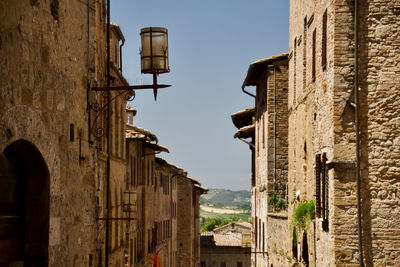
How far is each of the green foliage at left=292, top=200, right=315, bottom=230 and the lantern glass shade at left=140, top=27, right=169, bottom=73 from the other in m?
10.0

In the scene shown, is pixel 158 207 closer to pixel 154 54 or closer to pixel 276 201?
pixel 276 201

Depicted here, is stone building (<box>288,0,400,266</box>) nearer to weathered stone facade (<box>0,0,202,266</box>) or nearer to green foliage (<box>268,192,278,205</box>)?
weathered stone facade (<box>0,0,202,266</box>)

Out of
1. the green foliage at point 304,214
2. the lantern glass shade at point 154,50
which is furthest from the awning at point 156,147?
the lantern glass shade at point 154,50

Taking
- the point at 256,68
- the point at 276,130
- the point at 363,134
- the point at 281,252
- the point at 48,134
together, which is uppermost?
the point at 256,68

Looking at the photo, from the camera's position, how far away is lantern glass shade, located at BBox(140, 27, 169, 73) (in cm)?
947

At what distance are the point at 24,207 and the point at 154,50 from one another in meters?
3.09

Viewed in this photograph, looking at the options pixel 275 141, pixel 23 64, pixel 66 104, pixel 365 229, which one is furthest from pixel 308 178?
pixel 23 64

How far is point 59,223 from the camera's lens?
312 inches

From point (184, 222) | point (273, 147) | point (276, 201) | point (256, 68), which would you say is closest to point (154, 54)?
point (273, 147)

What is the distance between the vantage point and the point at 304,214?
762 inches

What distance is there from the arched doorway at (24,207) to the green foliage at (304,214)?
1189 centimetres

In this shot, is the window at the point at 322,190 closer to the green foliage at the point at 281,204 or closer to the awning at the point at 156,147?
the green foliage at the point at 281,204

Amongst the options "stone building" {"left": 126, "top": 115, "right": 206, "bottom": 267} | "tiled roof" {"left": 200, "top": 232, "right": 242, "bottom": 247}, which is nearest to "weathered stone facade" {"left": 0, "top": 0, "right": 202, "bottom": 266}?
"stone building" {"left": 126, "top": 115, "right": 206, "bottom": 267}

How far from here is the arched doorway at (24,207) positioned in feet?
23.0
